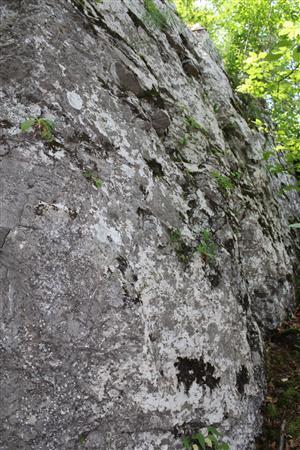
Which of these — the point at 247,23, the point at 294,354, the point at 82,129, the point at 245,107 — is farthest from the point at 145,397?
the point at 247,23

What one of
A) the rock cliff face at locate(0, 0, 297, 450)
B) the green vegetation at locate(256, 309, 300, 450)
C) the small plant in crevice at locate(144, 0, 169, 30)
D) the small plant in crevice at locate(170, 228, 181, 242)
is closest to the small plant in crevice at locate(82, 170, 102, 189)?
the rock cliff face at locate(0, 0, 297, 450)

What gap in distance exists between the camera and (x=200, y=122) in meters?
6.09

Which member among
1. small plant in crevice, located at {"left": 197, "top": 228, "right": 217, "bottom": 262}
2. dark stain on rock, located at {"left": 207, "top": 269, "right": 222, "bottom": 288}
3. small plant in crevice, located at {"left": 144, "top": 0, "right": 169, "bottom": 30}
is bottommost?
dark stain on rock, located at {"left": 207, "top": 269, "right": 222, "bottom": 288}

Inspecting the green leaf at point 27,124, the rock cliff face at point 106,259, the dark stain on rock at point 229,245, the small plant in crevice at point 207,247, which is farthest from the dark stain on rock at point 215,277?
the green leaf at point 27,124

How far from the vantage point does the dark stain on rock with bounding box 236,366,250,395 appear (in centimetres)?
385

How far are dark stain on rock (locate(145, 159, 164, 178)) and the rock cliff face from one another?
0.03m

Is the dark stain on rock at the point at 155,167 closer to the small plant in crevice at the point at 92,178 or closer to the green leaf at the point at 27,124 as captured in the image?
the small plant in crevice at the point at 92,178

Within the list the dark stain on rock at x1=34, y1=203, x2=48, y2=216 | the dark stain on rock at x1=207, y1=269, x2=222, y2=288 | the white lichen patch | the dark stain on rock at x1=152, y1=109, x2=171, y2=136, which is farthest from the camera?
the dark stain on rock at x1=152, y1=109, x2=171, y2=136

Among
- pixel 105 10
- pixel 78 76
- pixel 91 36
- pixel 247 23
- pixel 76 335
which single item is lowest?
pixel 76 335

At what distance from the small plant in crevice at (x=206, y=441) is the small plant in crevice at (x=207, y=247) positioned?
1767 mm

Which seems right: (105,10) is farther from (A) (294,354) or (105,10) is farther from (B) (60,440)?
(A) (294,354)

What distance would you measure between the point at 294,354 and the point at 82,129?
14.2 feet

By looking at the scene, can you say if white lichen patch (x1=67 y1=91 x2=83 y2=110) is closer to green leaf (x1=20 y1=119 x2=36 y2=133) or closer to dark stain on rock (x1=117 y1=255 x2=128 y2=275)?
green leaf (x1=20 y1=119 x2=36 y2=133)

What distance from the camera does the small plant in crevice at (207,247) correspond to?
412 centimetres
